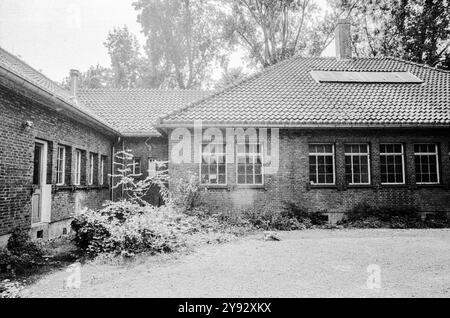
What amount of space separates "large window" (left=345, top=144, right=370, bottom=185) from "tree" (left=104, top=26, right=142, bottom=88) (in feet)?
87.4

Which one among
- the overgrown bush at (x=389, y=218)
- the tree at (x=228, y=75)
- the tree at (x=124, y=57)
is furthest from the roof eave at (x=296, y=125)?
the tree at (x=124, y=57)

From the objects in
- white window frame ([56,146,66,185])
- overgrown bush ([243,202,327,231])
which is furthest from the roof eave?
white window frame ([56,146,66,185])

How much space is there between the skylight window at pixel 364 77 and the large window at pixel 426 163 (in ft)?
12.6

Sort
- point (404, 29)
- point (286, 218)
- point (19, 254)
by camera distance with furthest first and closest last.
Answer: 1. point (404, 29)
2. point (286, 218)
3. point (19, 254)

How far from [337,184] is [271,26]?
1851 centimetres

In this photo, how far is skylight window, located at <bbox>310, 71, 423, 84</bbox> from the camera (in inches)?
639

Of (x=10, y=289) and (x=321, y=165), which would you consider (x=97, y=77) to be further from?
(x=10, y=289)

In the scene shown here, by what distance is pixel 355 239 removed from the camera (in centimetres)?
1001

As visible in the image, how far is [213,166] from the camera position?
Answer: 13500 mm

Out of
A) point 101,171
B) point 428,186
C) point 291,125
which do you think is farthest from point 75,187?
point 428,186

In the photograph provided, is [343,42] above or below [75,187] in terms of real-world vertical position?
above

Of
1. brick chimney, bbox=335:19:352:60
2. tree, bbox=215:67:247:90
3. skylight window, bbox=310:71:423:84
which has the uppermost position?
tree, bbox=215:67:247:90

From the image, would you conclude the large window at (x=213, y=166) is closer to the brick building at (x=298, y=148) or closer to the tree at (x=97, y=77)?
the brick building at (x=298, y=148)

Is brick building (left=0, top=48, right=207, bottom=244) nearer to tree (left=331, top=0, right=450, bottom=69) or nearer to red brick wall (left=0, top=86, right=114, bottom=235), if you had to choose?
red brick wall (left=0, top=86, right=114, bottom=235)
